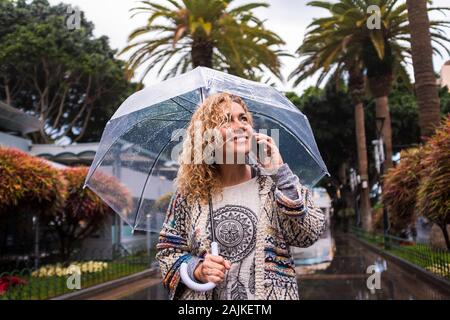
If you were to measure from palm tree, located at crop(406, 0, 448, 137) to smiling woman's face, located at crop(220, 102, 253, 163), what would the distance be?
37.2 feet

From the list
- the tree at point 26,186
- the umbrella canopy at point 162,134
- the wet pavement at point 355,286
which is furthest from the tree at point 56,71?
the umbrella canopy at point 162,134

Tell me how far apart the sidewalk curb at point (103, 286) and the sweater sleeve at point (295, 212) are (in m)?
9.25

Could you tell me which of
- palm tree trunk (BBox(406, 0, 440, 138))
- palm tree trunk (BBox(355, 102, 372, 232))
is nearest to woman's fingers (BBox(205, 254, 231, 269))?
palm tree trunk (BBox(406, 0, 440, 138))

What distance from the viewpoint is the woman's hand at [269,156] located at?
77.4 inches

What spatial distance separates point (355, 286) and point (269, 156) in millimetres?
10419

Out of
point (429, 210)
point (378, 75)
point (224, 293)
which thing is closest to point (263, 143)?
point (224, 293)

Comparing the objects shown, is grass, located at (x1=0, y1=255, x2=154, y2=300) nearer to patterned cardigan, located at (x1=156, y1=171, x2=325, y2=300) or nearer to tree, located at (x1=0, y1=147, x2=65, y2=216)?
tree, located at (x1=0, y1=147, x2=65, y2=216)

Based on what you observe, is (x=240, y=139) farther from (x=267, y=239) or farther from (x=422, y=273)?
(x=422, y=273)

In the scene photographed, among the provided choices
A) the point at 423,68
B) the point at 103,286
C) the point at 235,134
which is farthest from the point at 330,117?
the point at 235,134

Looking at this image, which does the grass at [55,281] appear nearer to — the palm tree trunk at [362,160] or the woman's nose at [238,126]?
the woman's nose at [238,126]

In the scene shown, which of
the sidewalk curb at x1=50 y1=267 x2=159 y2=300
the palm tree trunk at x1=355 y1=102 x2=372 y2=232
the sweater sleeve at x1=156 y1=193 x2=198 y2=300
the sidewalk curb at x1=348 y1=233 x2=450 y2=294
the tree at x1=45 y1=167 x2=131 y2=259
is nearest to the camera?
the sweater sleeve at x1=156 y1=193 x2=198 y2=300

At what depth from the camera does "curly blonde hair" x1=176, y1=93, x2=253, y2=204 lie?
204 cm

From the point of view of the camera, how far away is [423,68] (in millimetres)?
12500

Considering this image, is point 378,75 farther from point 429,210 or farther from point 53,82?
point 53,82
